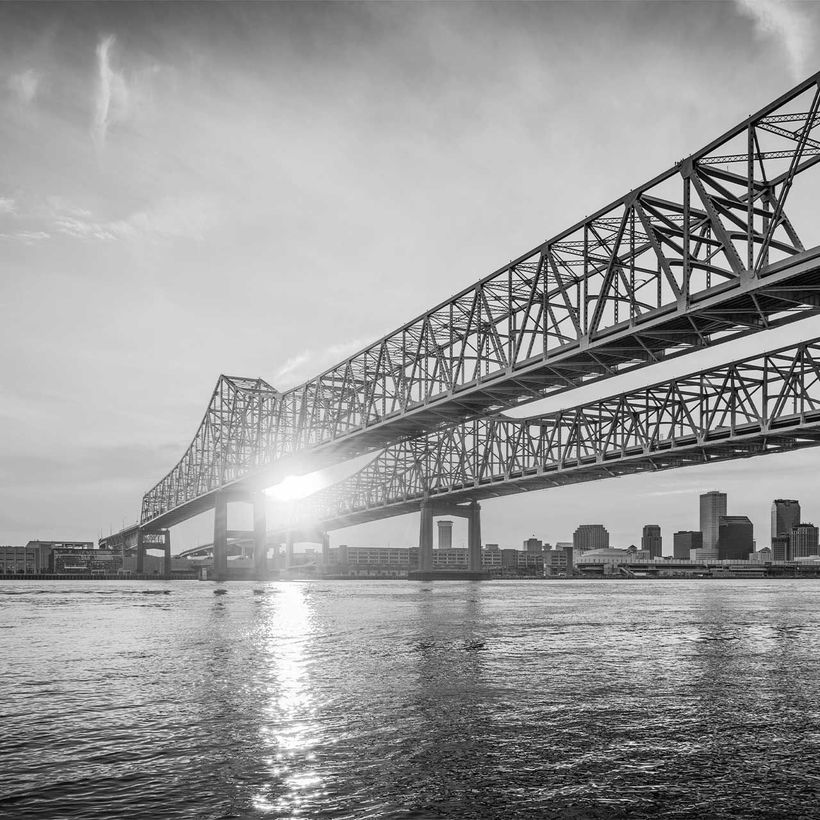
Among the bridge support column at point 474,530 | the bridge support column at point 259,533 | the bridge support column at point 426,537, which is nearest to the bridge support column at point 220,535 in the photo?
the bridge support column at point 259,533

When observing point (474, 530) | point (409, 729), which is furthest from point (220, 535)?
point (409, 729)

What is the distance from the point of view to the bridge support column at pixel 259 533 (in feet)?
386

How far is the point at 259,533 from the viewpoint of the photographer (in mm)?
117562

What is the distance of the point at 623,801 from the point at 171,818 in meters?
4.82

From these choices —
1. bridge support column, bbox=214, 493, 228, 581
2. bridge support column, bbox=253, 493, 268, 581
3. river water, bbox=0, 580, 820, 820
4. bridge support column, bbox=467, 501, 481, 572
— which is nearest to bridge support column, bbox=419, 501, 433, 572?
→ bridge support column, bbox=467, 501, 481, 572

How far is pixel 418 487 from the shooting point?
479 ft

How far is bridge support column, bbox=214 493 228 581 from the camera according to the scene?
121188mm

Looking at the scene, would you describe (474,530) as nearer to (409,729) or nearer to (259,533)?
(259,533)

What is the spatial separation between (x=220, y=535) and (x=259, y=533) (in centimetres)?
709

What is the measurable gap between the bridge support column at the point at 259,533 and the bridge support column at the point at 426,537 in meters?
23.7

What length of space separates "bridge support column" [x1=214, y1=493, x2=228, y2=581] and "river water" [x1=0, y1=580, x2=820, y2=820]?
9439cm

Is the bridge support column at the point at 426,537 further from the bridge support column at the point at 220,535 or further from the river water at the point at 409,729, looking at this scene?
the river water at the point at 409,729

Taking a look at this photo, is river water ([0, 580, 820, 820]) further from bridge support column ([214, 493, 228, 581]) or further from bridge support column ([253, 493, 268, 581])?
bridge support column ([214, 493, 228, 581])

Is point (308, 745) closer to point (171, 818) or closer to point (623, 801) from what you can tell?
point (171, 818)
